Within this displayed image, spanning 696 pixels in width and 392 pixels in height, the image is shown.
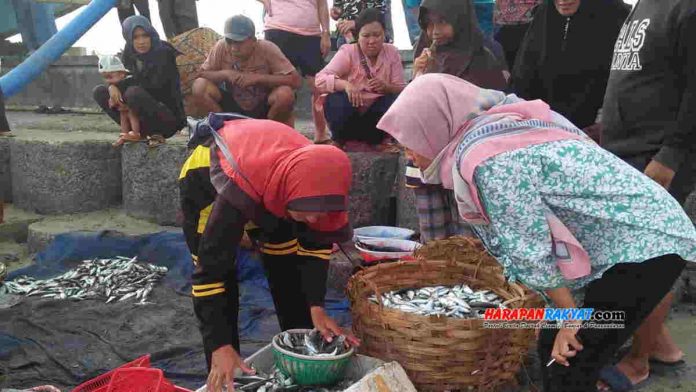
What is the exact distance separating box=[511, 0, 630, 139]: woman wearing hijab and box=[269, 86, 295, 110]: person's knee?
8.14ft

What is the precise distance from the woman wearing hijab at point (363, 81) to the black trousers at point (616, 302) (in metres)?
3.52

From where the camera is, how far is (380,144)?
6.13 metres

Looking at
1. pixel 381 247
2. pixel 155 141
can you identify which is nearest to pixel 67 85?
pixel 155 141

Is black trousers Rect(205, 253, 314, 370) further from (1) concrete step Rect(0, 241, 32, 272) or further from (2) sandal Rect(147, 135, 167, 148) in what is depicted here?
(1) concrete step Rect(0, 241, 32, 272)

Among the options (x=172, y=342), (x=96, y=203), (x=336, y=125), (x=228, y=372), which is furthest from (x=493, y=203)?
(x=96, y=203)

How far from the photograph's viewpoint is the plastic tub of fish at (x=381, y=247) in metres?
5.11

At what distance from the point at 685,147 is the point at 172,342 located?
338cm

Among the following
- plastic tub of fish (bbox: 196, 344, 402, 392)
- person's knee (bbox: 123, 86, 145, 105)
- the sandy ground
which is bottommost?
plastic tub of fish (bbox: 196, 344, 402, 392)

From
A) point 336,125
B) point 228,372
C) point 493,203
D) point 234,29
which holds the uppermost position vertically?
point 234,29

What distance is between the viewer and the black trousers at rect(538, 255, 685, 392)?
255 cm

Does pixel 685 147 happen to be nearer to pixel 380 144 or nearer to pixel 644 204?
pixel 644 204

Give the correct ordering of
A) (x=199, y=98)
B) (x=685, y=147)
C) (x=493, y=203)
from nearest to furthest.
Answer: (x=493, y=203), (x=685, y=147), (x=199, y=98)

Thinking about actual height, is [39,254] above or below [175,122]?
below

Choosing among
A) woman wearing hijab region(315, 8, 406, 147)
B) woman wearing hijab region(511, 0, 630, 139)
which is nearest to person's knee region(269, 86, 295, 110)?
woman wearing hijab region(315, 8, 406, 147)
